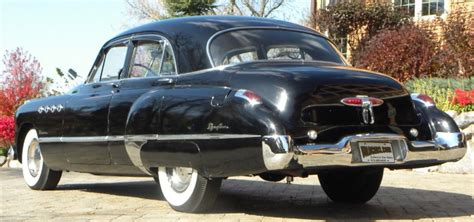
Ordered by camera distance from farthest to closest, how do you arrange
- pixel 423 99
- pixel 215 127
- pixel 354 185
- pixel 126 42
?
pixel 126 42
pixel 354 185
pixel 423 99
pixel 215 127

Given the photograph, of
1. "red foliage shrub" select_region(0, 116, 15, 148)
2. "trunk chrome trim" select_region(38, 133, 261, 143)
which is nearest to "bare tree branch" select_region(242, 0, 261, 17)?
"red foliage shrub" select_region(0, 116, 15, 148)

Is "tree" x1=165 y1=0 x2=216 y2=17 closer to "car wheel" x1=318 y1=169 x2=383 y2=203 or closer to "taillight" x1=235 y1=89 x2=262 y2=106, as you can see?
"car wheel" x1=318 y1=169 x2=383 y2=203

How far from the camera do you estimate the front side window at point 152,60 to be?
18.8 ft

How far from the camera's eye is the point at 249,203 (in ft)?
20.2

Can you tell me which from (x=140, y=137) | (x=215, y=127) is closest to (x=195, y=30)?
(x=140, y=137)

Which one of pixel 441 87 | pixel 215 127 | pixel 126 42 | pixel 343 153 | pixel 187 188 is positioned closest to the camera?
pixel 343 153

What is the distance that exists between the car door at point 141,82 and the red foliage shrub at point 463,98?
6356 millimetres

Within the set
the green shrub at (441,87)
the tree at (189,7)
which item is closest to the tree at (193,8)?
the tree at (189,7)

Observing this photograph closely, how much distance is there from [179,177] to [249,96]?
1.14 m

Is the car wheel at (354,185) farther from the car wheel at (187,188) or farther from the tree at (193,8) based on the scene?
the tree at (193,8)

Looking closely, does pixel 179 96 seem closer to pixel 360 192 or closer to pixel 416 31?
pixel 360 192

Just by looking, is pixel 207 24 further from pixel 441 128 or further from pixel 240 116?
pixel 441 128

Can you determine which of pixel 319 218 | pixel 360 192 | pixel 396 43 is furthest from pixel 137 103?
pixel 396 43

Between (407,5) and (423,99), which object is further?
(407,5)
